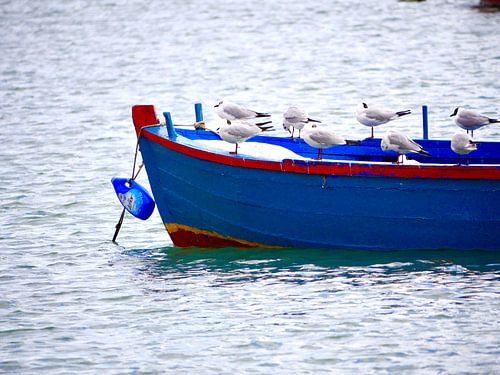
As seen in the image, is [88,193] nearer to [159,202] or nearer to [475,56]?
[159,202]

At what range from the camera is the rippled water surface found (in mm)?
10680

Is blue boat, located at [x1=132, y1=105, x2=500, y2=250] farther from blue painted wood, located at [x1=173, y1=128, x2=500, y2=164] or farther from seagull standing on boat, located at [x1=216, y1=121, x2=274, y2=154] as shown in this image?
seagull standing on boat, located at [x1=216, y1=121, x2=274, y2=154]

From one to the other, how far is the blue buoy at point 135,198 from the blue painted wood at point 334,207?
43cm

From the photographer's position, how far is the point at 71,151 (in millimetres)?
21125

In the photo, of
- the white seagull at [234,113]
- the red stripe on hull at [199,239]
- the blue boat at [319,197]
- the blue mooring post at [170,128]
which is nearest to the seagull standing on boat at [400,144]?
A: the blue boat at [319,197]

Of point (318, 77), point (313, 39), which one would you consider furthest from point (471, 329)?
point (313, 39)

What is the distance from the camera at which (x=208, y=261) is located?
1297 cm

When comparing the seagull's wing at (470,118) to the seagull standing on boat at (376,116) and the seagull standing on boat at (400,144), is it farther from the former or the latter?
the seagull standing on boat at (400,144)

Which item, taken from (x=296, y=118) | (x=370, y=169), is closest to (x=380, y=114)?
(x=296, y=118)

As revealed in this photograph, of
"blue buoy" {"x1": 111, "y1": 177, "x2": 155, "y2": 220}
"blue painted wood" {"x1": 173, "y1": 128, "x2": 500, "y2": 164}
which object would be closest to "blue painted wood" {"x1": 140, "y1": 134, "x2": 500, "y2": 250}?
"blue buoy" {"x1": 111, "y1": 177, "x2": 155, "y2": 220}

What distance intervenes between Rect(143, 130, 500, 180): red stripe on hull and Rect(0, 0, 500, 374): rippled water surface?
0.97 m

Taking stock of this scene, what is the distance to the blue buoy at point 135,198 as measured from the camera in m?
13.4

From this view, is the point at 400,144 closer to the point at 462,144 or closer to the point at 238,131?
the point at 462,144

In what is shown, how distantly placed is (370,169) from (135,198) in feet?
9.44
